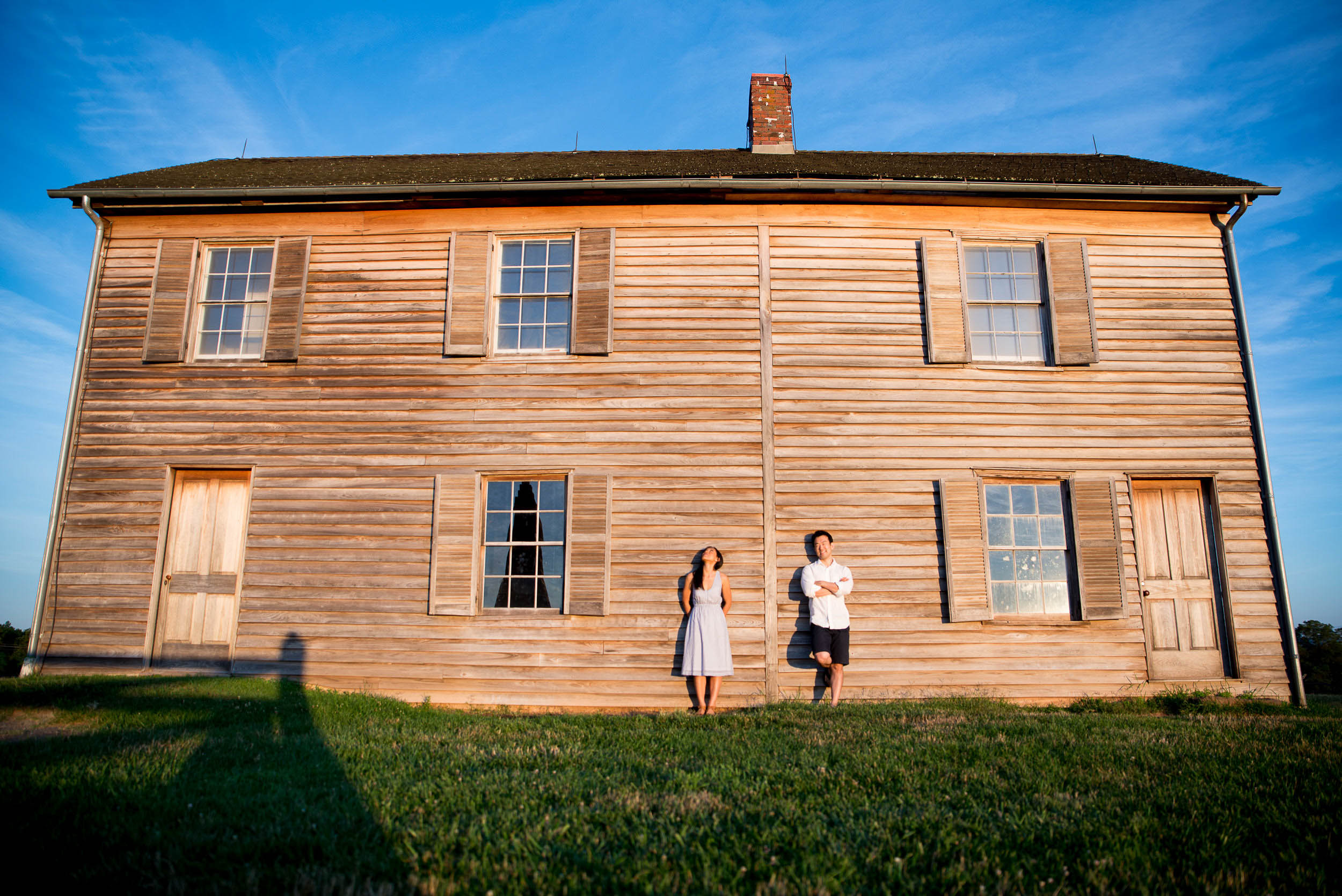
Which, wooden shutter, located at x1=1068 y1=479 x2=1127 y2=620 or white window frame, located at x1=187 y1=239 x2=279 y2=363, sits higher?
white window frame, located at x1=187 y1=239 x2=279 y2=363

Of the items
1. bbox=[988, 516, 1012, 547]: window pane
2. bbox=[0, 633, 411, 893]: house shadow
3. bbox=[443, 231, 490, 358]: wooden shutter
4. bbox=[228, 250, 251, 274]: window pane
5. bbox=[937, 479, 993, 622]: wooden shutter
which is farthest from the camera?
bbox=[228, 250, 251, 274]: window pane

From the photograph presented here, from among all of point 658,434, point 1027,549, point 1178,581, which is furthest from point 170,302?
point 1178,581

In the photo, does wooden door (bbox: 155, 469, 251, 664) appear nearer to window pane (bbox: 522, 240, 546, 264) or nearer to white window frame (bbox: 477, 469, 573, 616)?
white window frame (bbox: 477, 469, 573, 616)

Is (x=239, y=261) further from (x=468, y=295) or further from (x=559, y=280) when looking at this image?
(x=559, y=280)

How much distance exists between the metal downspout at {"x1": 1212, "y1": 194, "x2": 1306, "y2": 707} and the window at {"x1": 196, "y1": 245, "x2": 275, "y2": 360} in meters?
11.7

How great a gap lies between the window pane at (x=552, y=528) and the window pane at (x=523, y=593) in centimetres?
48

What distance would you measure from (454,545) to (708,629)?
2.94 m

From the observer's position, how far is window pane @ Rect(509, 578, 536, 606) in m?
8.06

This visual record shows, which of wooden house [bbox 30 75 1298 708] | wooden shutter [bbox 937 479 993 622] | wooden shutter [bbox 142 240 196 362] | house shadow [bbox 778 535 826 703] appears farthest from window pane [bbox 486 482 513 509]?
wooden shutter [bbox 937 479 993 622]

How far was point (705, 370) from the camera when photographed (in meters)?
8.38

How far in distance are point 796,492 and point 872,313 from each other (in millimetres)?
2356

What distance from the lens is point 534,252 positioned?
8.98 meters

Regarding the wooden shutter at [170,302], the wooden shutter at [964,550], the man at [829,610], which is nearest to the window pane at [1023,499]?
the wooden shutter at [964,550]

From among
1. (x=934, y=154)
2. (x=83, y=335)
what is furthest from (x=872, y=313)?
(x=83, y=335)
